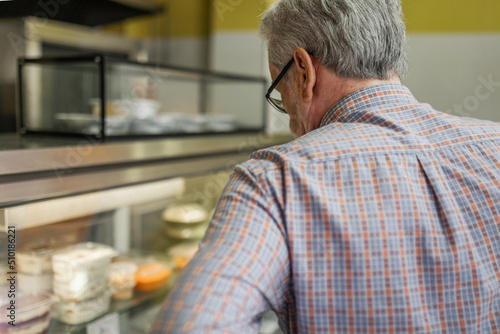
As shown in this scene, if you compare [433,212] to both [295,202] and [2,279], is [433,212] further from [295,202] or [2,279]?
[2,279]

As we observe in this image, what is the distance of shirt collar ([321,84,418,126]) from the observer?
0.73m

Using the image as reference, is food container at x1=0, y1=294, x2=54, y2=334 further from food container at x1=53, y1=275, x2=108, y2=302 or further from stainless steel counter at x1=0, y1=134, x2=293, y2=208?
stainless steel counter at x1=0, y1=134, x2=293, y2=208

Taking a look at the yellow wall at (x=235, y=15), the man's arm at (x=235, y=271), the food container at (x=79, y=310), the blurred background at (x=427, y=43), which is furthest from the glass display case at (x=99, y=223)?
the yellow wall at (x=235, y=15)

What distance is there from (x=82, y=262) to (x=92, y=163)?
Answer: 29 centimetres

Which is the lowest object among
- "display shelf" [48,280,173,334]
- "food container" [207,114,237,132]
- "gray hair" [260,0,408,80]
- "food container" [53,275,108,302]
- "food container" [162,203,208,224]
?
"display shelf" [48,280,173,334]

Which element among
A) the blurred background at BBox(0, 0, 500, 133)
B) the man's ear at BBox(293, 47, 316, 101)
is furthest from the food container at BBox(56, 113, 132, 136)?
the man's ear at BBox(293, 47, 316, 101)

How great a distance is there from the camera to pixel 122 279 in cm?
153

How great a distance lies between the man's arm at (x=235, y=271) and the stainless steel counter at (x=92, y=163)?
590mm

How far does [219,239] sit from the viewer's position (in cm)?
56

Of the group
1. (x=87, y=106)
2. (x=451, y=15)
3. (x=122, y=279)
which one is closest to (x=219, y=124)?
(x=87, y=106)

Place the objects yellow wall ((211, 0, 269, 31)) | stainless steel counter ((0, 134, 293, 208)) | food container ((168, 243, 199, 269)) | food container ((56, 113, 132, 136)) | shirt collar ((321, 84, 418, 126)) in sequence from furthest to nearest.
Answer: yellow wall ((211, 0, 269, 31)) < food container ((168, 243, 199, 269)) < food container ((56, 113, 132, 136)) < stainless steel counter ((0, 134, 293, 208)) < shirt collar ((321, 84, 418, 126))

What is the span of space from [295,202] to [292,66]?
0.32m

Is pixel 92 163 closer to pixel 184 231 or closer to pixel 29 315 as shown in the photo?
pixel 29 315

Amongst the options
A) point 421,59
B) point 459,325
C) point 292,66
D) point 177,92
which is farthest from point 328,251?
point 177,92
